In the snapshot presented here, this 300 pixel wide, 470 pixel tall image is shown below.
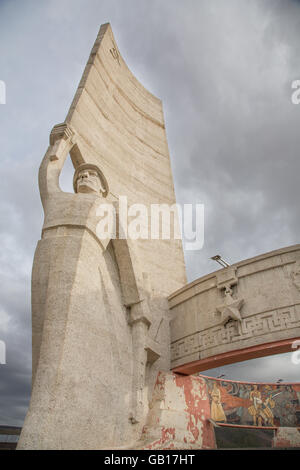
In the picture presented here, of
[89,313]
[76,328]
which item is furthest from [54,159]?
[76,328]

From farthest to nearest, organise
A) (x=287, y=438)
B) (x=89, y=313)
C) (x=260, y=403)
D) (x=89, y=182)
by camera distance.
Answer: (x=260, y=403) < (x=287, y=438) < (x=89, y=182) < (x=89, y=313)

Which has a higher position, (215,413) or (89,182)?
(89,182)

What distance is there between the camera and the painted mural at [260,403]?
418 inches

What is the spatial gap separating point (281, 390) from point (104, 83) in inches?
502

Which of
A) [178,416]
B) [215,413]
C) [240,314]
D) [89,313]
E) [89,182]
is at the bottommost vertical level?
[215,413]

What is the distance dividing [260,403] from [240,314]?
25.1ft

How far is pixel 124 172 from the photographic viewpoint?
31.3 ft

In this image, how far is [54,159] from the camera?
6.38m

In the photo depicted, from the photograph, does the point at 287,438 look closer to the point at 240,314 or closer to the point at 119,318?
the point at 240,314

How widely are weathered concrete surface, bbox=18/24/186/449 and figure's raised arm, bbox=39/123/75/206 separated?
0.02 m

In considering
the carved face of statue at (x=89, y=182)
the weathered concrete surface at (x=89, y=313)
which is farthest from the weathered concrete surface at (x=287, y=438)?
the carved face of statue at (x=89, y=182)

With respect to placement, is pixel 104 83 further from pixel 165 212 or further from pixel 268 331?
pixel 268 331

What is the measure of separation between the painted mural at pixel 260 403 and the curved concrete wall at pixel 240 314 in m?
4.53
